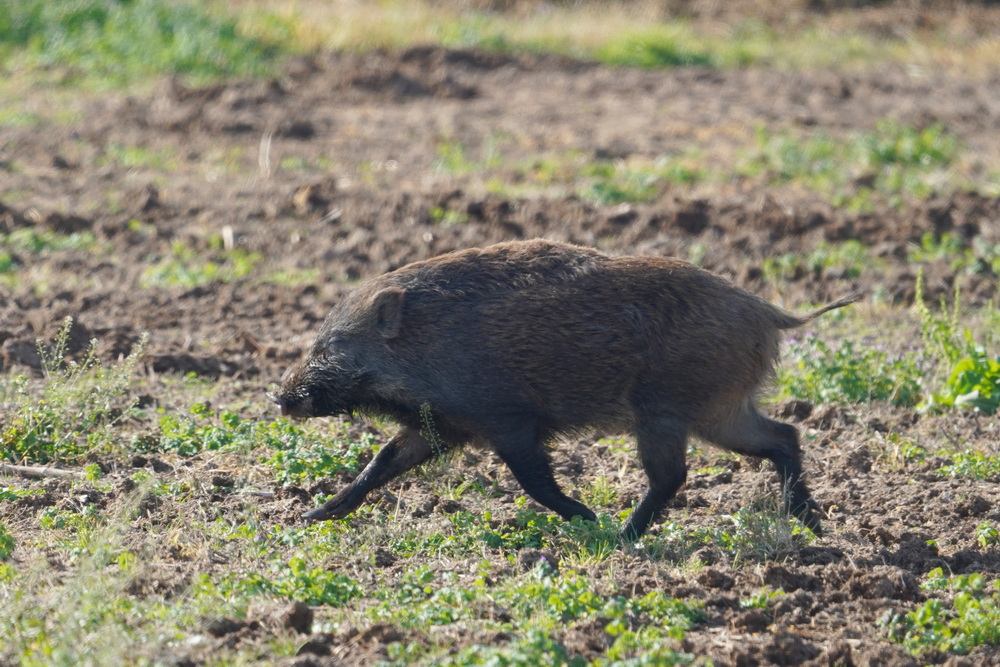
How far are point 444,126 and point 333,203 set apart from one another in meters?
2.81

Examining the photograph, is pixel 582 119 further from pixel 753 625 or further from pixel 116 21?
pixel 753 625

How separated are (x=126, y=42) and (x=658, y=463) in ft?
39.6

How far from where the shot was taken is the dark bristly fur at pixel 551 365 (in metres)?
5.41

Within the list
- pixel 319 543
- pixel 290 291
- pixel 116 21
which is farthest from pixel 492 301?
pixel 116 21

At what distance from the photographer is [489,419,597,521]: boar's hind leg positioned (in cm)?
538

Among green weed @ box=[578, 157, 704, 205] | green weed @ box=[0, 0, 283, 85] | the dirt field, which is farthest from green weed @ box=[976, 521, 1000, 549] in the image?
green weed @ box=[0, 0, 283, 85]

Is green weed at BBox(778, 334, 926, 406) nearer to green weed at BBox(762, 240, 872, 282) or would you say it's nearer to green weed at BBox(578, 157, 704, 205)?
green weed at BBox(762, 240, 872, 282)

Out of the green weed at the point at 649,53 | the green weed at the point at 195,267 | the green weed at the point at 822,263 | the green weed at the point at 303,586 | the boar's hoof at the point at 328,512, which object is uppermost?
the green weed at the point at 649,53

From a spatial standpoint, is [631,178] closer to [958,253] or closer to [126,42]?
[958,253]

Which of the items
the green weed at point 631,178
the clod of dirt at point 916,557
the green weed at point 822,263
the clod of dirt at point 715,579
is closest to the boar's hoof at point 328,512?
the clod of dirt at point 715,579

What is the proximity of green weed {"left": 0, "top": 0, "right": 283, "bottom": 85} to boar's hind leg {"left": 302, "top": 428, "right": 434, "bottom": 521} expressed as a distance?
9884 mm

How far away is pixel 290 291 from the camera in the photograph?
28.2 feet

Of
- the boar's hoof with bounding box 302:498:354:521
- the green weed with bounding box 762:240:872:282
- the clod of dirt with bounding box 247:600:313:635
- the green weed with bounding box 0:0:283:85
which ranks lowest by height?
the green weed with bounding box 762:240:872:282

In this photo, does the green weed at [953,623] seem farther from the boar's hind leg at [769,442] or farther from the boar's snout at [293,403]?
the boar's snout at [293,403]
